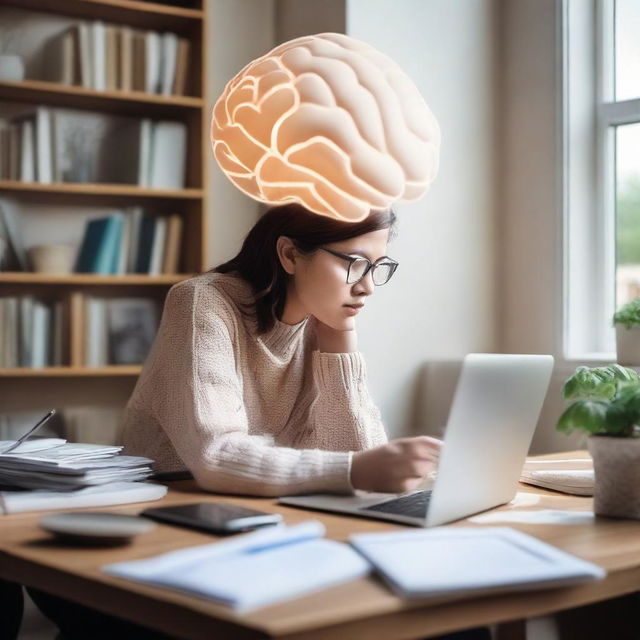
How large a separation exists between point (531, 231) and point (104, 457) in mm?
2165

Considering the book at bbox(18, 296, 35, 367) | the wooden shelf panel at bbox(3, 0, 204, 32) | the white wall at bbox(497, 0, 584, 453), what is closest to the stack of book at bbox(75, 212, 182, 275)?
the book at bbox(18, 296, 35, 367)

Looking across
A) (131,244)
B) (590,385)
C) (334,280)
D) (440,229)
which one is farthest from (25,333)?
(590,385)

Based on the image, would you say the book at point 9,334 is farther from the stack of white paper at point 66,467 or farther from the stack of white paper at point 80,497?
the stack of white paper at point 80,497

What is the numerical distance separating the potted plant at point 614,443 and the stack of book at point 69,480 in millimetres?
613

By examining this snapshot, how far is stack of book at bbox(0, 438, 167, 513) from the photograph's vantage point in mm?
1325

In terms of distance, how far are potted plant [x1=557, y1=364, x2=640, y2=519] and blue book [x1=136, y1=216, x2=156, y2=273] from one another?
2.18 m

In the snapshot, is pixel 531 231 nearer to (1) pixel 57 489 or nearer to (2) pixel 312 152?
(2) pixel 312 152

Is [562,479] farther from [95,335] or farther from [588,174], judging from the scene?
[95,335]

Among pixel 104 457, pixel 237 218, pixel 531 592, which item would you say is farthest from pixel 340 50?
pixel 237 218

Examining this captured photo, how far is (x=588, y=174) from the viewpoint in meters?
3.20

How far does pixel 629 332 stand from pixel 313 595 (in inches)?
81.5

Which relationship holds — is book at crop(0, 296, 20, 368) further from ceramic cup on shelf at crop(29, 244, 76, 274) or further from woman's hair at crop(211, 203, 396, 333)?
woman's hair at crop(211, 203, 396, 333)

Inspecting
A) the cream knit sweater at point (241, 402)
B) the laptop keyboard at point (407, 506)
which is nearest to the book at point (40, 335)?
the cream knit sweater at point (241, 402)

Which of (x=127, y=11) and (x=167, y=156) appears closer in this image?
(x=127, y=11)
